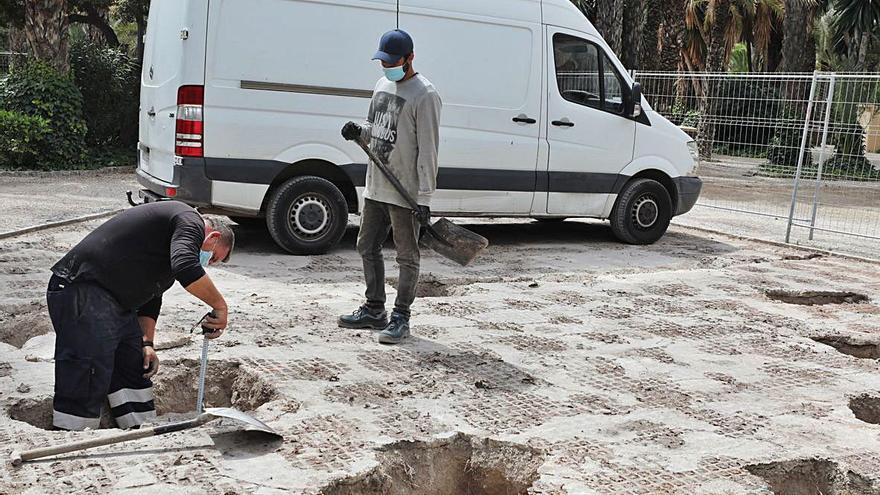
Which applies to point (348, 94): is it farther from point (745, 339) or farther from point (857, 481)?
point (857, 481)

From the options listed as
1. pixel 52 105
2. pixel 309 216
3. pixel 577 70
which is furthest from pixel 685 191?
pixel 52 105

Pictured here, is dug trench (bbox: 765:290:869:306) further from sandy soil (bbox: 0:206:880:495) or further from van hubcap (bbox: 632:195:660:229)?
van hubcap (bbox: 632:195:660:229)

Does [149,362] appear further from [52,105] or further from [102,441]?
[52,105]

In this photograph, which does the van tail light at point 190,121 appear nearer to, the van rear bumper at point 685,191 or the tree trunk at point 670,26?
the van rear bumper at point 685,191

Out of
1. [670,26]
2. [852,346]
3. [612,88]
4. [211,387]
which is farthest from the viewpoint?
[670,26]

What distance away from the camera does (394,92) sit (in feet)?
19.4

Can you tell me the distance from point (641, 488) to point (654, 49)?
2156cm

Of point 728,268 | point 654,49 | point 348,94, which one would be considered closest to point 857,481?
point 728,268

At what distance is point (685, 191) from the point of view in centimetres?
1043

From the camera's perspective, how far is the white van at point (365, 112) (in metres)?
8.20

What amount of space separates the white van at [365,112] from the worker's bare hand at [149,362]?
12.4 ft

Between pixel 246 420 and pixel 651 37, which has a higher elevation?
pixel 651 37

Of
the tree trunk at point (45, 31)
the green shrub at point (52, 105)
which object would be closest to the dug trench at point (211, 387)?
the green shrub at point (52, 105)

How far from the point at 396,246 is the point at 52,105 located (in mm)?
11306
